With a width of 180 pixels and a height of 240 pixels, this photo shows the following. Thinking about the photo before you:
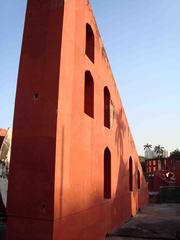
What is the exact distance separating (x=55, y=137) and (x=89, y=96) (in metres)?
2.65

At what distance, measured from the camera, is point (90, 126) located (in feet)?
21.6

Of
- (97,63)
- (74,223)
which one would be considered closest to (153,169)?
(97,63)

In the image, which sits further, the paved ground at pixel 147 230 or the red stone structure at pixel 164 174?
the red stone structure at pixel 164 174

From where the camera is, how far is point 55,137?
4746 mm

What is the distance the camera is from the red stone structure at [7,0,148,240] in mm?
4629

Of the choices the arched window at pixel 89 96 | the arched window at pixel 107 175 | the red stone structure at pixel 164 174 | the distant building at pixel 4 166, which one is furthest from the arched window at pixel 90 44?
the red stone structure at pixel 164 174

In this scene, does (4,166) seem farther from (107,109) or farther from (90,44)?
(90,44)

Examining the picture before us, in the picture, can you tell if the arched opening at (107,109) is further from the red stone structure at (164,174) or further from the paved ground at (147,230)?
the red stone structure at (164,174)

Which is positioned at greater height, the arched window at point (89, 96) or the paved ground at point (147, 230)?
the arched window at point (89, 96)

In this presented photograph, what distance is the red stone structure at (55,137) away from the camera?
4629 millimetres

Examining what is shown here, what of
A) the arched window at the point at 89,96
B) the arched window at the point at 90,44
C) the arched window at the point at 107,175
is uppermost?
the arched window at the point at 90,44

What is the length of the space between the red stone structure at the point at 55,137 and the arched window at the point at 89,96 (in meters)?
0.03

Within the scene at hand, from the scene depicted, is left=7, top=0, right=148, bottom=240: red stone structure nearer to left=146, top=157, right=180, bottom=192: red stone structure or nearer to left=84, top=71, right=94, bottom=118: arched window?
left=84, top=71, right=94, bottom=118: arched window

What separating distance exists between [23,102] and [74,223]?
2461 mm
